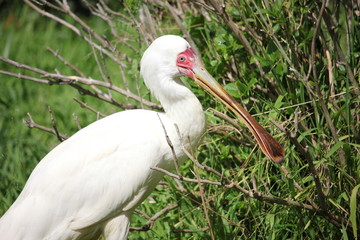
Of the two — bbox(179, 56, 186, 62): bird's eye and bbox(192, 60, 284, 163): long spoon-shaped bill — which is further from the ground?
bbox(179, 56, 186, 62): bird's eye

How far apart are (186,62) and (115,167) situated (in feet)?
2.20

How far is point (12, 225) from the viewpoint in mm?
3242

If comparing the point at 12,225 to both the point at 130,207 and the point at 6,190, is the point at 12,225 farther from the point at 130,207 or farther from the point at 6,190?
the point at 6,190

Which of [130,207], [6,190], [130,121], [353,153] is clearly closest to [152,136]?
[130,121]

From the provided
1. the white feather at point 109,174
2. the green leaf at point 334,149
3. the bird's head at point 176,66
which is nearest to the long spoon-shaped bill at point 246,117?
the bird's head at point 176,66

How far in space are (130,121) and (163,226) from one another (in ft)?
2.82

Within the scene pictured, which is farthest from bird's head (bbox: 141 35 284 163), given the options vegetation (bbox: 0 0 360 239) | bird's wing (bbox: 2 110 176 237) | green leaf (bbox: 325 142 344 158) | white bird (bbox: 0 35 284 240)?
green leaf (bbox: 325 142 344 158)

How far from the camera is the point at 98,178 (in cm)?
322

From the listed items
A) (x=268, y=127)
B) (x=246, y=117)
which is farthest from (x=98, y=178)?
(x=268, y=127)

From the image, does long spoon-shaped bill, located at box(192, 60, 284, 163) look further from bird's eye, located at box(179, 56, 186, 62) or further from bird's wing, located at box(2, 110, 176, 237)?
bird's wing, located at box(2, 110, 176, 237)

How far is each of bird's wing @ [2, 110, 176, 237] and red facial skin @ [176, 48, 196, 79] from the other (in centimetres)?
30

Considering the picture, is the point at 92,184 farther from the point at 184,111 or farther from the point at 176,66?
the point at 176,66

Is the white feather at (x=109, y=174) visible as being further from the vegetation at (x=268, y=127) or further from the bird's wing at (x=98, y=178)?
the vegetation at (x=268, y=127)

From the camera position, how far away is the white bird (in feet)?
10.5
